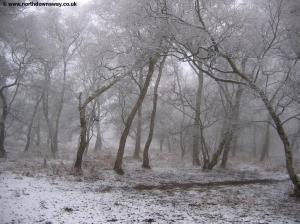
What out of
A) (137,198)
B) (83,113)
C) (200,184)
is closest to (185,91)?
(200,184)

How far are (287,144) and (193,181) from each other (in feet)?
17.9

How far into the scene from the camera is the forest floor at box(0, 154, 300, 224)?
8.50 meters

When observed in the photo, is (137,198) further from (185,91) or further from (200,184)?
(185,91)

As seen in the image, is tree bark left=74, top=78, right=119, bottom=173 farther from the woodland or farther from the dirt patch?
the dirt patch

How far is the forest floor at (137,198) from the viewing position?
27.9ft

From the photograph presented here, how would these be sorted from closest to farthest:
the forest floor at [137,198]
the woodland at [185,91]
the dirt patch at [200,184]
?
the forest floor at [137,198] < the woodland at [185,91] < the dirt patch at [200,184]

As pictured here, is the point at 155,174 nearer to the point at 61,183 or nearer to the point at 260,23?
the point at 61,183

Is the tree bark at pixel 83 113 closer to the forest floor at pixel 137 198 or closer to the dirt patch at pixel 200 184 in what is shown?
the forest floor at pixel 137 198

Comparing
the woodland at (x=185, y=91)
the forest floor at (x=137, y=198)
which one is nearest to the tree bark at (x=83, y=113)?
the woodland at (x=185, y=91)

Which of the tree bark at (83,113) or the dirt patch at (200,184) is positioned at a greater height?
the tree bark at (83,113)

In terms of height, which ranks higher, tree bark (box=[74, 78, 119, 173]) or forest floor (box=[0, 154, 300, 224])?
tree bark (box=[74, 78, 119, 173])

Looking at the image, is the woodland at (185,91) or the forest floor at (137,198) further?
the woodland at (185,91)

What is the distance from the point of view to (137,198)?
1099 centimetres

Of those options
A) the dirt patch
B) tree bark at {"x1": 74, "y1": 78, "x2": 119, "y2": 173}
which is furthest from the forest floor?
tree bark at {"x1": 74, "y1": 78, "x2": 119, "y2": 173}
